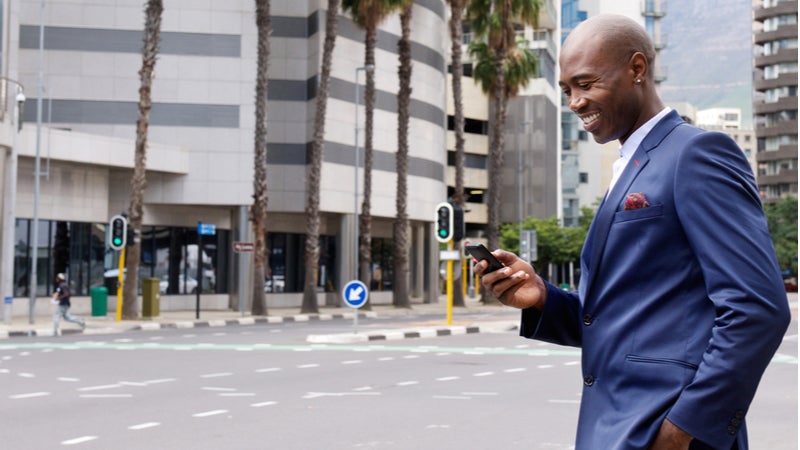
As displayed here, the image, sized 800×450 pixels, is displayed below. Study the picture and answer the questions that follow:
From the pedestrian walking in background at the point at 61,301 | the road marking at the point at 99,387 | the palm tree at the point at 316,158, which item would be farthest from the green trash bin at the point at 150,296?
the road marking at the point at 99,387

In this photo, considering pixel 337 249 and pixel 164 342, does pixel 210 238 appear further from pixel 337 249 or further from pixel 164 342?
pixel 164 342

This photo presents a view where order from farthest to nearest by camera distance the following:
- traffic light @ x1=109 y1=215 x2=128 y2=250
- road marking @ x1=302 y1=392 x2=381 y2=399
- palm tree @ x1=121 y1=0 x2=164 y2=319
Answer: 1. palm tree @ x1=121 y1=0 x2=164 y2=319
2. traffic light @ x1=109 y1=215 x2=128 y2=250
3. road marking @ x1=302 y1=392 x2=381 y2=399

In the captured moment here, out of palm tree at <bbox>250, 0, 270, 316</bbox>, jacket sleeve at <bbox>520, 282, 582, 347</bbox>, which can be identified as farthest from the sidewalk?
jacket sleeve at <bbox>520, 282, 582, 347</bbox>

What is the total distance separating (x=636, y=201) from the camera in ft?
8.97

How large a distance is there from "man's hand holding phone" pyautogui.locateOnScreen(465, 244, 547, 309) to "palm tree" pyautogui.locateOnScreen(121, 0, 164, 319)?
3137 cm

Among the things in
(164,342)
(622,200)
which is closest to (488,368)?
(164,342)

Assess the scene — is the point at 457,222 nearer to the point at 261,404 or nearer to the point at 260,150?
the point at 260,150

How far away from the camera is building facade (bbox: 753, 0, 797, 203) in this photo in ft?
393

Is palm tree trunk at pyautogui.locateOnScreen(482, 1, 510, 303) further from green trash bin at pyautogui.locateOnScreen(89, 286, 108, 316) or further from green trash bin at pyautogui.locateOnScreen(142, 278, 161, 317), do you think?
green trash bin at pyautogui.locateOnScreen(89, 286, 108, 316)

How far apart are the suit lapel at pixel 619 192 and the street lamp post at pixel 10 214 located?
29.8m

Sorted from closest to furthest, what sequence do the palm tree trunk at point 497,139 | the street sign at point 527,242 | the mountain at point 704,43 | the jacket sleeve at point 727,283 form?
the jacket sleeve at point 727,283 < the mountain at point 704,43 < the street sign at point 527,242 < the palm tree trunk at point 497,139

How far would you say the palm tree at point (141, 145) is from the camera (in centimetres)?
3353

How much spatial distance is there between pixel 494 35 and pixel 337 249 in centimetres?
1248

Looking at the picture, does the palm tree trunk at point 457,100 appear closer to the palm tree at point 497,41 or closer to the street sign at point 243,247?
the palm tree at point 497,41
